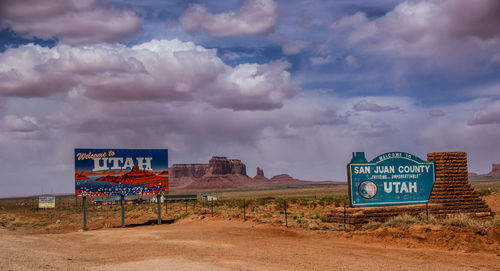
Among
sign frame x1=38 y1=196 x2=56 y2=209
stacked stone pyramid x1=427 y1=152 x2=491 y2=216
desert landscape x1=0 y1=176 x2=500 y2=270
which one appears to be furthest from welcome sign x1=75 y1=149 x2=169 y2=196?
sign frame x1=38 y1=196 x2=56 y2=209

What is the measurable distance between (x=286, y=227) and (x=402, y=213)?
6.75 meters

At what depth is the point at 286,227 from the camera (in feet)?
83.1

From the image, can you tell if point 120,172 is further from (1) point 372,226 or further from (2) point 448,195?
(2) point 448,195

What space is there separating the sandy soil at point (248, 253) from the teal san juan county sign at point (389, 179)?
423cm

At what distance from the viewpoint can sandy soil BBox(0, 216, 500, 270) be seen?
1378 cm

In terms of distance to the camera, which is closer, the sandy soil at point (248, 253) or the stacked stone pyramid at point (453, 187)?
the sandy soil at point (248, 253)

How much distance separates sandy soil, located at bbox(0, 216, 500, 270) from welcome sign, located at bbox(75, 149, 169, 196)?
773 cm

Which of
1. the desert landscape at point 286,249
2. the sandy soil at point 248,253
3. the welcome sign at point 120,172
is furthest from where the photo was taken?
the welcome sign at point 120,172

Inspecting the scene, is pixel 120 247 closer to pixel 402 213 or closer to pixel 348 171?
pixel 348 171

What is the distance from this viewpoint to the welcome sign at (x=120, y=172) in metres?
30.7

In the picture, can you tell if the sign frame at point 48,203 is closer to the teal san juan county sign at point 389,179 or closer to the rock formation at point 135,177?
the rock formation at point 135,177

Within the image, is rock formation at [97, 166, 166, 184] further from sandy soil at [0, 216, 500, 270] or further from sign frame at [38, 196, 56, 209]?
sign frame at [38, 196, 56, 209]

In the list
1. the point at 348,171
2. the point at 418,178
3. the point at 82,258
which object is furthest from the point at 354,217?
the point at 82,258

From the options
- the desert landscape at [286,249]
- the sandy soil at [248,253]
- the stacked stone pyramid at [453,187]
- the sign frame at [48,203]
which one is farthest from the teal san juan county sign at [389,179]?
the sign frame at [48,203]
